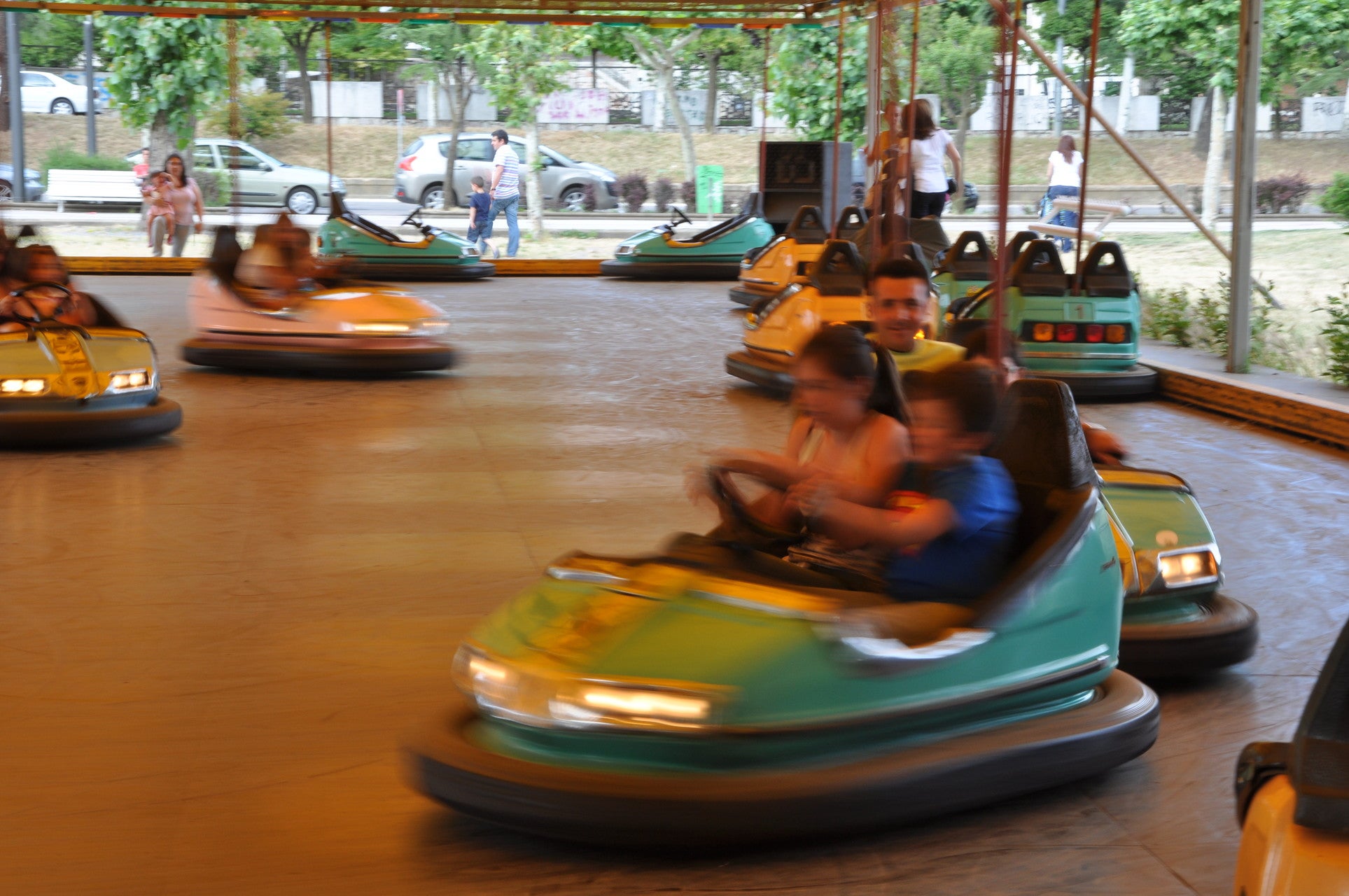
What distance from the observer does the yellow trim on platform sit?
39.1ft

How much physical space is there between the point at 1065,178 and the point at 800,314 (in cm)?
526

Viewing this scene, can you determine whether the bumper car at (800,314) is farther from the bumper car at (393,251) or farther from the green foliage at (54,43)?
the green foliage at (54,43)

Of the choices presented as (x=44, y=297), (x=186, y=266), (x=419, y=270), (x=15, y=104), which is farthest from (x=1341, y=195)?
(x=15, y=104)

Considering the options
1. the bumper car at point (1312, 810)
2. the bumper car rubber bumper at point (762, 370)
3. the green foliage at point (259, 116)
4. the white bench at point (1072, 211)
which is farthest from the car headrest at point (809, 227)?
the green foliage at point (259, 116)

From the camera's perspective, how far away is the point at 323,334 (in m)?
6.71

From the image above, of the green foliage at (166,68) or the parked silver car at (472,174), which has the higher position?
the green foliage at (166,68)

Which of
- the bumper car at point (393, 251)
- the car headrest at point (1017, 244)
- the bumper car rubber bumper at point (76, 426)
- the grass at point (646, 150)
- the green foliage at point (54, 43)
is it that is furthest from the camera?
the green foliage at point (54, 43)

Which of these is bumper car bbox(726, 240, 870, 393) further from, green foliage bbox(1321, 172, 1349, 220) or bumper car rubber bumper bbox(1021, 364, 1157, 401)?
green foliage bbox(1321, 172, 1349, 220)

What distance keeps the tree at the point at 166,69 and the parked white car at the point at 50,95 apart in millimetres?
10454

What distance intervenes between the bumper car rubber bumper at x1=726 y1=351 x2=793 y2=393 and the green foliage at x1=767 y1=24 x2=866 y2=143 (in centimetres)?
722

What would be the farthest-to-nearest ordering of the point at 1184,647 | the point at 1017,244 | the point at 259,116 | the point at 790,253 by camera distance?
the point at 259,116 < the point at 790,253 < the point at 1017,244 < the point at 1184,647

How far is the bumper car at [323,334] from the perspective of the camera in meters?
6.70

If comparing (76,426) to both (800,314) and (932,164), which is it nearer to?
(800,314)

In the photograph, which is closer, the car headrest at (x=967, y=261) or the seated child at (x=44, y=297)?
the seated child at (x=44, y=297)
